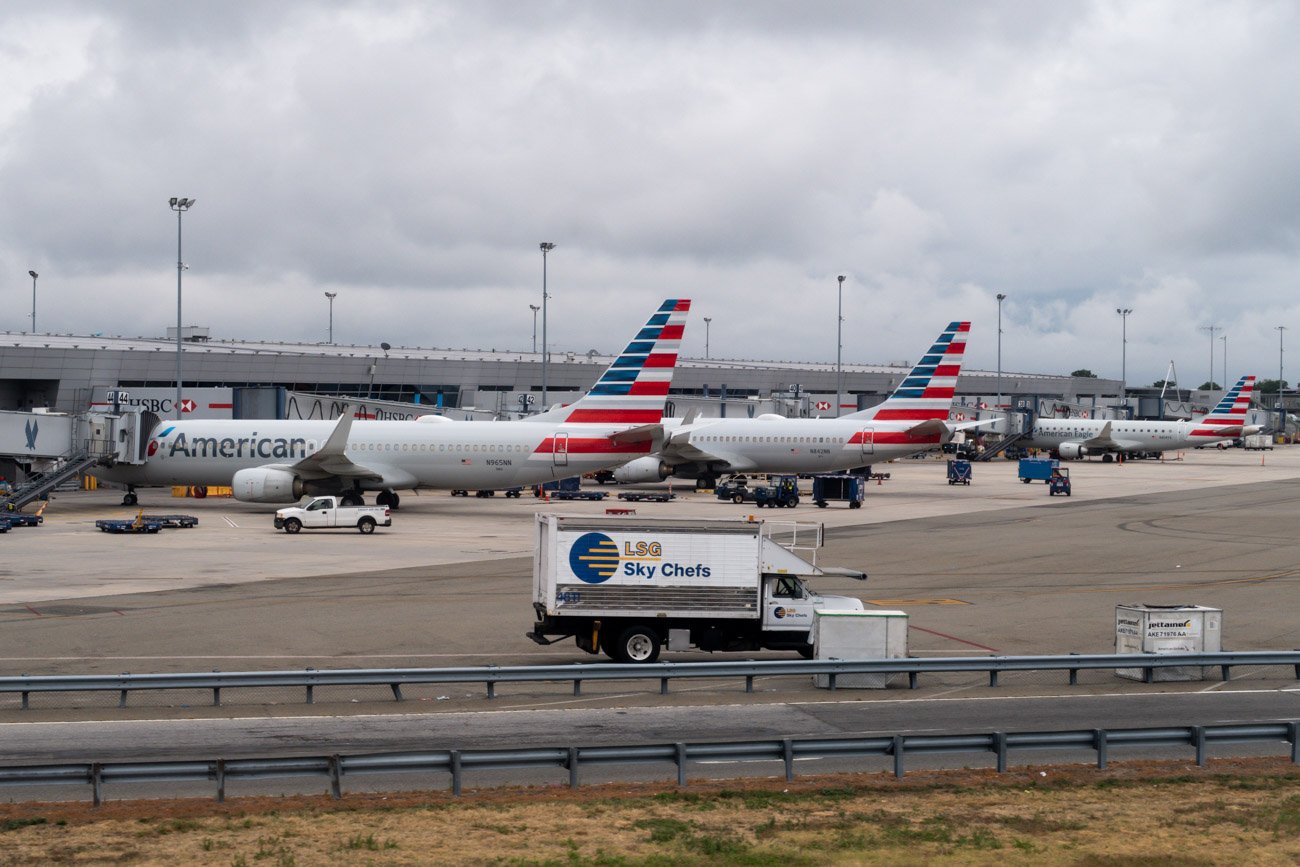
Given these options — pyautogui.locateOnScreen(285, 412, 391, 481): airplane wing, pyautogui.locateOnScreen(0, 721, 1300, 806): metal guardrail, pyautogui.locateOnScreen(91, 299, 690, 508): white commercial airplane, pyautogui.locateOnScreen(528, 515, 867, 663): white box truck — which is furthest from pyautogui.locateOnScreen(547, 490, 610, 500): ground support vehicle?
pyautogui.locateOnScreen(0, 721, 1300, 806): metal guardrail

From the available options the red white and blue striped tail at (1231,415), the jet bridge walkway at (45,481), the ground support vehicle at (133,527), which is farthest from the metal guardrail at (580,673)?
the red white and blue striped tail at (1231,415)

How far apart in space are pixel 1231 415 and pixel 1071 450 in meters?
20.1

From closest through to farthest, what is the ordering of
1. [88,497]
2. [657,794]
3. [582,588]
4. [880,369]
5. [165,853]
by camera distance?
[165,853]
[657,794]
[582,588]
[88,497]
[880,369]

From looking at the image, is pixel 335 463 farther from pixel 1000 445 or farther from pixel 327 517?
pixel 1000 445

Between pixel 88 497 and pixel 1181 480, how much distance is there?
71005 millimetres

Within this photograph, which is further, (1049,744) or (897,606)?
(897,606)

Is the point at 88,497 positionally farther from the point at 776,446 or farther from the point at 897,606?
the point at 897,606

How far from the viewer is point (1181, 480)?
3723 inches

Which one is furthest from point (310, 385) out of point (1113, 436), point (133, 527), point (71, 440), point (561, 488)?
point (1113, 436)

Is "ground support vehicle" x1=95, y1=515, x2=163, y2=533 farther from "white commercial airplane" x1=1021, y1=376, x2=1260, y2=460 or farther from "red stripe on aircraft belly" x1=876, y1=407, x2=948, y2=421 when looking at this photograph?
"white commercial airplane" x1=1021, y1=376, x2=1260, y2=460

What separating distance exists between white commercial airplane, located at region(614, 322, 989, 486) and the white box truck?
47921 millimetres

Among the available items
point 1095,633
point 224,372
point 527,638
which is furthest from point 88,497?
point 1095,633

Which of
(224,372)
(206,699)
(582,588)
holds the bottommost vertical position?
(206,699)

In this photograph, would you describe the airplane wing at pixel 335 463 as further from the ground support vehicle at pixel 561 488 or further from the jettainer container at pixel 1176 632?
the jettainer container at pixel 1176 632
